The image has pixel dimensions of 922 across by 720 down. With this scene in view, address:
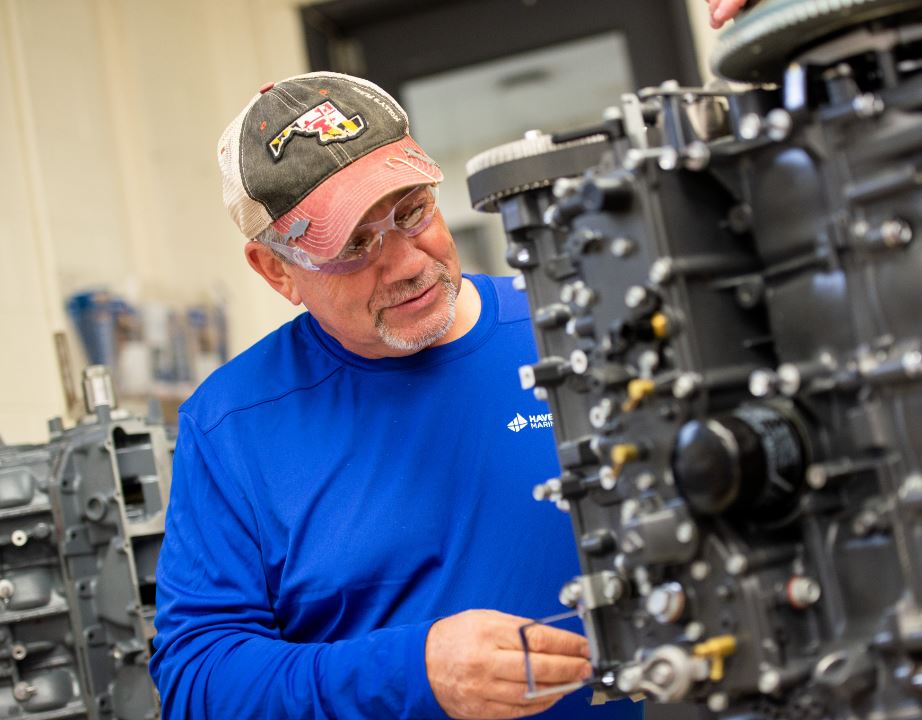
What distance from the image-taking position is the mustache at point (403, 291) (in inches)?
76.5

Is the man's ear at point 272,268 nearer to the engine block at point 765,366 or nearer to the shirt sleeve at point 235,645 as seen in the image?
the shirt sleeve at point 235,645

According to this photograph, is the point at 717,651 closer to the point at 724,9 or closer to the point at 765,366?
the point at 765,366

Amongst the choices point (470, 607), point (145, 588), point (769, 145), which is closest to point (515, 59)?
point (145, 588)

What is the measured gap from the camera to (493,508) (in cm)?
194

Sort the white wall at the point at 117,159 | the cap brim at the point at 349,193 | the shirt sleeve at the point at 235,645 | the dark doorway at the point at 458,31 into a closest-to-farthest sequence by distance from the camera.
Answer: the shirt sleeve at the point at 235,645
the cap brim at the point at 349,193
the white wall at the point at 117,159
the dark doorway at the point at 458,31

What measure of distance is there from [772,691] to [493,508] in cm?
78

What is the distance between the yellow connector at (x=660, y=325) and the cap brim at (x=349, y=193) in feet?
2.32

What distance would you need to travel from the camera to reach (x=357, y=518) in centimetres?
193

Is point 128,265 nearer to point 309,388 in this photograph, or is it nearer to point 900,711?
point 309,388

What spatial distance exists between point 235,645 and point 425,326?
55 centimetres

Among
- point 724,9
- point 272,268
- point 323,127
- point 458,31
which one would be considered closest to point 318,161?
point 323,127

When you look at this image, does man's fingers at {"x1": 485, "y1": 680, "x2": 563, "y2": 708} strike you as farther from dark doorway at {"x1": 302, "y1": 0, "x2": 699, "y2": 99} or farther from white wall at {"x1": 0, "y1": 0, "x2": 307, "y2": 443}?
dark doorway at {"x1": 302, "y1": 0, "x2": 699, "y2": 99}

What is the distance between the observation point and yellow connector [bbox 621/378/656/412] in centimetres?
127

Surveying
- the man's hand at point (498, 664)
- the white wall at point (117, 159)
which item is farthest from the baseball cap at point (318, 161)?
the white wall at point (117, 159)
